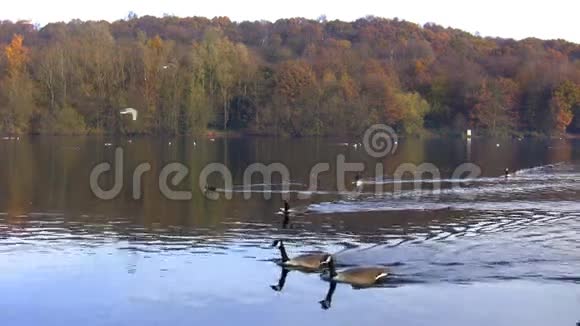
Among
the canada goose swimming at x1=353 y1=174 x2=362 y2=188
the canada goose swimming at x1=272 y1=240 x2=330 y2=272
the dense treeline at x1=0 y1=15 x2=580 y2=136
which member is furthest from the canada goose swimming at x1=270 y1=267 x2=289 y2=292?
the dense treeline at x1=0 y1=15 x2=580 y2=136

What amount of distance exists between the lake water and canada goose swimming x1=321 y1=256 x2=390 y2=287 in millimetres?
368

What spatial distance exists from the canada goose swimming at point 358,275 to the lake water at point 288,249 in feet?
1.21

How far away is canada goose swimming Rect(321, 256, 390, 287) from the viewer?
2172 cm

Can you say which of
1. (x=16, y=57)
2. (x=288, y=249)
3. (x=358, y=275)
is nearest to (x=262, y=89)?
(x=16, y=57)

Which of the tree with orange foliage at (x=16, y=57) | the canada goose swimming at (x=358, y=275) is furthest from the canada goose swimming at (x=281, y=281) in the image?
the tree with orange foliage at (x=16, y=57)

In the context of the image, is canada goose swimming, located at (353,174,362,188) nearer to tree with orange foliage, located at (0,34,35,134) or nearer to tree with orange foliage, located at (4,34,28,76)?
tree with orange foliage, located at (0,34,35,134)

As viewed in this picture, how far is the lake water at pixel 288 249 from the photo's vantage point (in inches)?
773

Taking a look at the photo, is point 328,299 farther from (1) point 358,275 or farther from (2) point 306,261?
(2) point 306,261

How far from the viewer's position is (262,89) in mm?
117938

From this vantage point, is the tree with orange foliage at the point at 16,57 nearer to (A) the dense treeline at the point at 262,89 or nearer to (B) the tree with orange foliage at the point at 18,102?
(A) the dense treeline at the point at 262,89

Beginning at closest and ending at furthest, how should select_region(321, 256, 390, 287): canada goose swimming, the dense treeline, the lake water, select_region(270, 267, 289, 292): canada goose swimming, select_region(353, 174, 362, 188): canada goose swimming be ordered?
the lake water, select_region(270, 267, 289, 292): canada goose swimming, select_region(321, 256, 390, 287): canada goose swimming, select_region(353, 174, 362, 188): canada goose swimming, the dense treeline

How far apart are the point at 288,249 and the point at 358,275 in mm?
4875

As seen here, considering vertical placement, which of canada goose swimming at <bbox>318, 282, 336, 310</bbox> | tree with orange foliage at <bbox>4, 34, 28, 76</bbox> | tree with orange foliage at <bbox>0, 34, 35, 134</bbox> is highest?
tree with orange foliage at <bbox>4, 34, 28, 76</bbox>

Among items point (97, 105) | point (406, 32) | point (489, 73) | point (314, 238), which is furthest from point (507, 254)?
point (406, 32)
